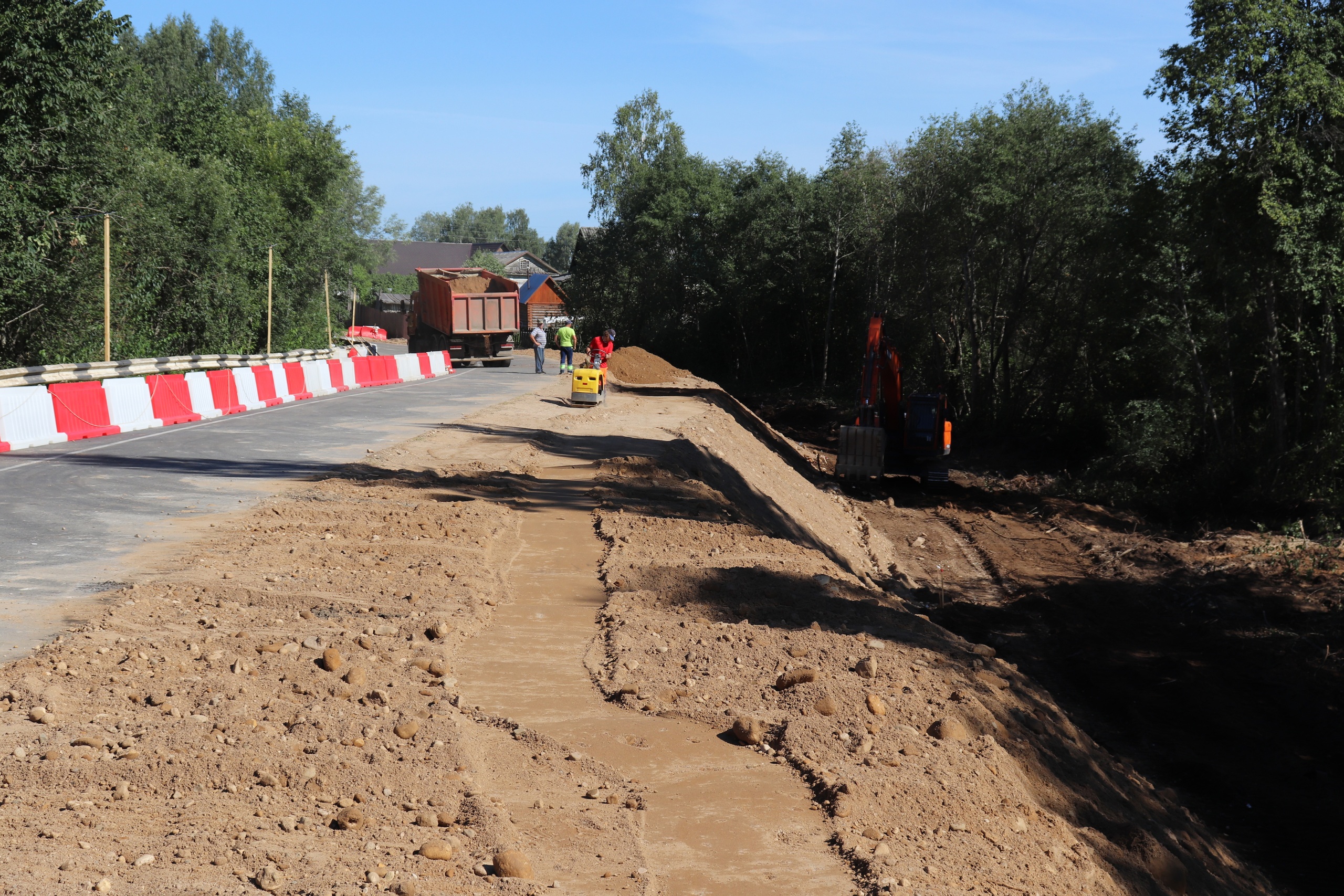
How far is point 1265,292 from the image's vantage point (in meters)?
18.7

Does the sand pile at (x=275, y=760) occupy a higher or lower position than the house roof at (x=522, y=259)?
lower

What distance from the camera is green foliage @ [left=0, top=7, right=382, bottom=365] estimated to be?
23203 millimetres

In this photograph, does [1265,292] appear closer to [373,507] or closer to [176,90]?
[373,507]

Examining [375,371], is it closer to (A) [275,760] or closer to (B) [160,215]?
(B) [160,215]

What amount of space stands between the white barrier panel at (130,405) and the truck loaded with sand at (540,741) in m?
9.08

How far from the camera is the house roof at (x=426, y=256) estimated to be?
110562 millimetres

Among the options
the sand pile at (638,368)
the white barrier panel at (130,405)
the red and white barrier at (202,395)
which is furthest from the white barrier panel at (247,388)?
the sand pile at (638,368)

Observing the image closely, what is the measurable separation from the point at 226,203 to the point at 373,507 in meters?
26.8

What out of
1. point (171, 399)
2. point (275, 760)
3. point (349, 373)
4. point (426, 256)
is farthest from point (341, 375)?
point (426, 256)

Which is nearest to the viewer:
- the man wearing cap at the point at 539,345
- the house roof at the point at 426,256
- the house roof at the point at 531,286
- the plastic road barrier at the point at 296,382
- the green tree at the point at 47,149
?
the green tree at the point at 47,149

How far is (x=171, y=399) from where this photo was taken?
19.8 metres

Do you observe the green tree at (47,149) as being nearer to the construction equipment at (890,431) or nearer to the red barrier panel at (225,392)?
the red barrier panel at (225,392)

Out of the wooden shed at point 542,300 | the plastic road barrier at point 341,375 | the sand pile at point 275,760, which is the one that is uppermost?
the wooden shed at point 542,300

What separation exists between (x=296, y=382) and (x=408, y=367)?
8.21m
